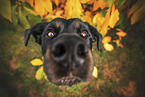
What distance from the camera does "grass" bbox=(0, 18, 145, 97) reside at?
310 centimetres

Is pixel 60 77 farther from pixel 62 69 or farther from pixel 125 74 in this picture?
pixel 125 74

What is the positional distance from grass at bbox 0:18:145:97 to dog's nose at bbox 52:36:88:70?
2461 mm

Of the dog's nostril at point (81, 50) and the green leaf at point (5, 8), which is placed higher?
the green leaf at point (5, 8)

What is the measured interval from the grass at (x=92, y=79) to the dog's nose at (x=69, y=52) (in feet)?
8.07

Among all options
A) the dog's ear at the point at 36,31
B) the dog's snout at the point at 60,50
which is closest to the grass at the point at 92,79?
the dog's ear at the point at 36,31

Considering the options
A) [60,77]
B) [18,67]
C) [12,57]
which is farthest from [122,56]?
[12,57]

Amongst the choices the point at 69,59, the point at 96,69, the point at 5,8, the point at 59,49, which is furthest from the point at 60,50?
the point at 96,69

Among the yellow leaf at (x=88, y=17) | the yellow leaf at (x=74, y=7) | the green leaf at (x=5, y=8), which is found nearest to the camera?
the green leaf at (x=5, y=8)

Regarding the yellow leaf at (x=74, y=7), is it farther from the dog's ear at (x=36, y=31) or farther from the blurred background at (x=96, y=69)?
the blurred background at (x=96, y=69)

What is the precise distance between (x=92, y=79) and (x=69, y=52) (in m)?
2.68

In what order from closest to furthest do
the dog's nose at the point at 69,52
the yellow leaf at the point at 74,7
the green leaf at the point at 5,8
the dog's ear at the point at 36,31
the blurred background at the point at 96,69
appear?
1. the dog's nose at the point at 69,52
2. the green leaf at the point at 5,8
3. the yellow leaf at the point at 74,7
4. the dog's ear at the point at 36,31
5. the blurred background at the point at 96,69

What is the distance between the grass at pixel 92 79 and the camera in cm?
310

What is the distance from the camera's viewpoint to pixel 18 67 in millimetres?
3438

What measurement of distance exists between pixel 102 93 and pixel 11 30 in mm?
5005
